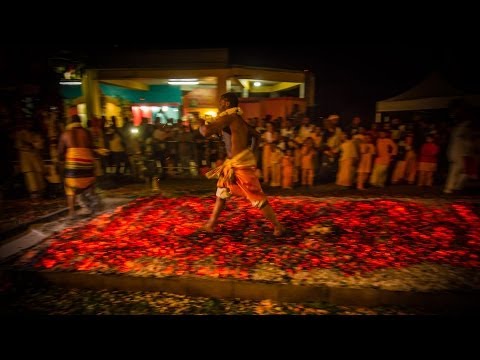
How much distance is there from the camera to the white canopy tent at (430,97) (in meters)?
13.2

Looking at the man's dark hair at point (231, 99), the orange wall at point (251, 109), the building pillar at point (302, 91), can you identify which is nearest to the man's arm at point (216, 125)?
the man's dark hair at point (231, 99)

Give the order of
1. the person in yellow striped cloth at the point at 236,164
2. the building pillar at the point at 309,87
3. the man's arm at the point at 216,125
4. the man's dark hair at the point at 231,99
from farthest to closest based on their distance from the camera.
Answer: the building pillar at the point at 309,87, the man's dark hair at the point at 231,99, the person in yellow striped cloth at the point at 236,164, the man's arm at the point at 216,125

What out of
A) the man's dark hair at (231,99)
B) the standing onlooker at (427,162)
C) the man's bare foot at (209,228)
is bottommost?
the man's bare foot at (209,228)

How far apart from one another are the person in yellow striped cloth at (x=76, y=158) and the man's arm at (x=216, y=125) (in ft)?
9.77

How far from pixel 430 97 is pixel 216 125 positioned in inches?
472

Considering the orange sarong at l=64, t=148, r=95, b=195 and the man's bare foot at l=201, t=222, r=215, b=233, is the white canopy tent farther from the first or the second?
the orange sarong at l=64, t=148, r=95, b=195

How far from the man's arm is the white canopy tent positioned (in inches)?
454

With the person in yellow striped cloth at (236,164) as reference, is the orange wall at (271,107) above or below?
above

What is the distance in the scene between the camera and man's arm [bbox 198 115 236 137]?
16.2 feet

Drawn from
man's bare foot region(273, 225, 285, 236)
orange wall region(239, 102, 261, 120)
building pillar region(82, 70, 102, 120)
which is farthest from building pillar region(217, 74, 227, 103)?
man's bare foot region(273, 225, 285, 236)

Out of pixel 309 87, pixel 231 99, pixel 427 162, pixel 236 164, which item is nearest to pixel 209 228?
pixel 236 164

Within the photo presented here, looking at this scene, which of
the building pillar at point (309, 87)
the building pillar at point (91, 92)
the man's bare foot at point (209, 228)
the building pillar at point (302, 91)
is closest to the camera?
the man's bare foot at point (209, 228)

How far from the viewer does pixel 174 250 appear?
16.3 feet

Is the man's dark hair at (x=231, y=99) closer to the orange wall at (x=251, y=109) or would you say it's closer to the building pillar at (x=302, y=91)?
the orange wall at (x=251, y=109)
